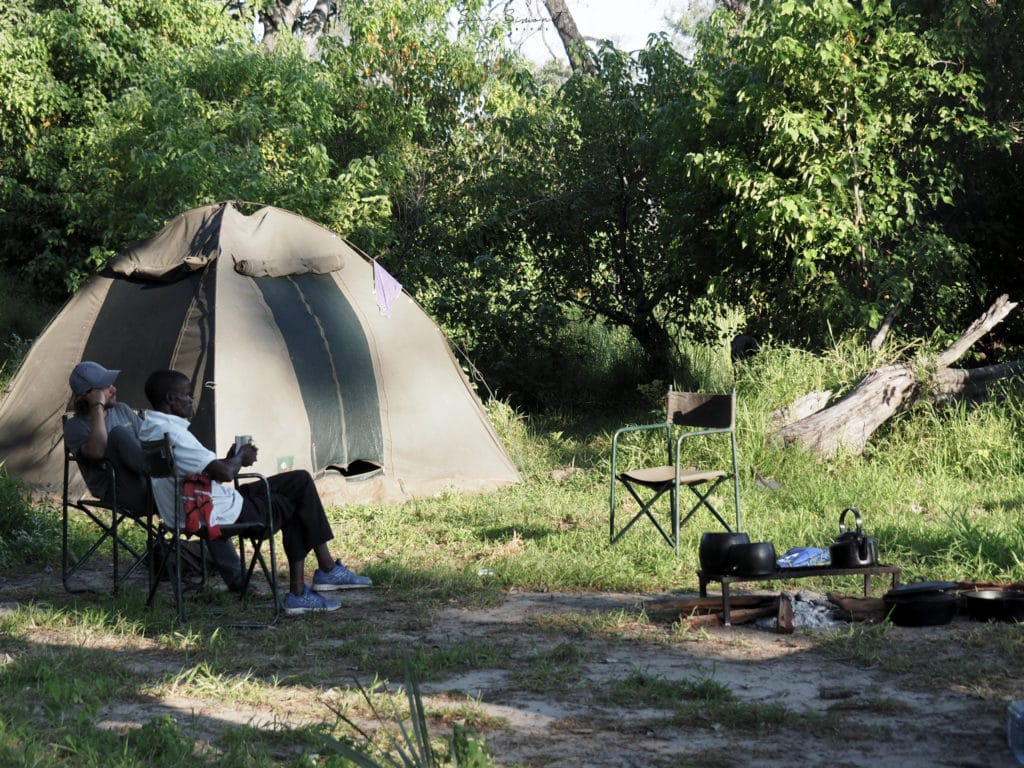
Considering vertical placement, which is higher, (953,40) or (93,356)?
(953,40)

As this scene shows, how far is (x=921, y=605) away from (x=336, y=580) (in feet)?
8.72

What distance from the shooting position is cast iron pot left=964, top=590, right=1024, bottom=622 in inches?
184

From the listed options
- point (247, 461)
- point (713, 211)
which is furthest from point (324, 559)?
point (713, 211)

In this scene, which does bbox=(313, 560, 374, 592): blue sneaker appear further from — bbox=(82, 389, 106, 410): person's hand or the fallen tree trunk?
the fallen tree trunk

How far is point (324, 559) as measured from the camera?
5559 millimetres

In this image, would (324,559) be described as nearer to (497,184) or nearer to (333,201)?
(333,201)

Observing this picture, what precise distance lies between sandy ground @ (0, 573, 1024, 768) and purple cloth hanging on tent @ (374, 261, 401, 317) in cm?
387

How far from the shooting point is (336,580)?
5586 millimetres

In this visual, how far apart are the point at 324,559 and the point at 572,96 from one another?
23.3ft

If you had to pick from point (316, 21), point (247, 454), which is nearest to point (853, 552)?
point (247, 454)

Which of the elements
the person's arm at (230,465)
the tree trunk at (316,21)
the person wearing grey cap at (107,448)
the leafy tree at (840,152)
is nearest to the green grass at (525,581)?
the person wearing grey cap at (107,448)

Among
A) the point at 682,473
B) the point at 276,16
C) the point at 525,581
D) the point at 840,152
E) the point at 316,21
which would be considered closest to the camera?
the point at 525,581

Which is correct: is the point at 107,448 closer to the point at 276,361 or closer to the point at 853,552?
the point at 276,361

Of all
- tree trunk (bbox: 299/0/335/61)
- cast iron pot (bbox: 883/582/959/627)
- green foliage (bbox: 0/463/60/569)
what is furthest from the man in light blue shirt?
tree trunk (bbox: 299/0/335/61)
